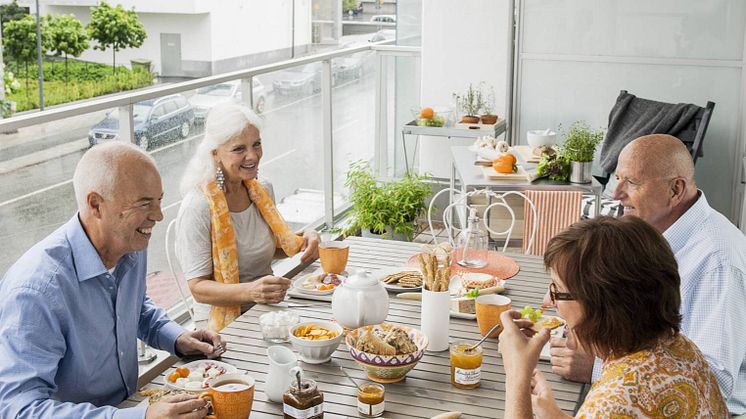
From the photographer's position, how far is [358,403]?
1998 mm

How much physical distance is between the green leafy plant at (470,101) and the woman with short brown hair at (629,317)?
455 cm

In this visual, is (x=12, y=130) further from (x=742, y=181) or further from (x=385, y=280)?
(x=742, y=181)

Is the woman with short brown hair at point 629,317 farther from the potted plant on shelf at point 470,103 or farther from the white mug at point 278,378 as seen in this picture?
the potted plant on shelf at point 470,103

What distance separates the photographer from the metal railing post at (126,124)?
3.45 m

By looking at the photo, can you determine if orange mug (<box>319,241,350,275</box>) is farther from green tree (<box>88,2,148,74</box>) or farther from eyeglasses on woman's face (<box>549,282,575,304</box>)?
green tree (<box>88,2,148,74</box>)

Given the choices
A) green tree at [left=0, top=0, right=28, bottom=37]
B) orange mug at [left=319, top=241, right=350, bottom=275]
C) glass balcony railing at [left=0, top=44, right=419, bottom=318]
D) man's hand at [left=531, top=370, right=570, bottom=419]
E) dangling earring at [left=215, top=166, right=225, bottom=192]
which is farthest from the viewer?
green tree at [left=0, top=0, right=28, bottom=37]

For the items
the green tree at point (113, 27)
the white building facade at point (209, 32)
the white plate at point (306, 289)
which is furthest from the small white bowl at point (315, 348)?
the green tree at point (113, 27)

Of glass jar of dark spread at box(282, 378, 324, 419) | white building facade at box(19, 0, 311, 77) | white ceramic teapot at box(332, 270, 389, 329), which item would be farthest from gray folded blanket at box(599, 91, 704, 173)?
white building facade at box(19, 0, 311, 77)

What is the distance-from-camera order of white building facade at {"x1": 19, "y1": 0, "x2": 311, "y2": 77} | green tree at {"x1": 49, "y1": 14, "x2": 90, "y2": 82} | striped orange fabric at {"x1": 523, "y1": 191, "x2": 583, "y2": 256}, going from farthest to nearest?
white building facade at {"x1": 19, "y1": 0, "x2": 311, "y2": 77}, green tree at {"x1": 49, "y1": 14, "x2": 90, "y2": 82}, striped orange fabric at {"x1": 523, "y1": 191, "x2": 583, "y2": 256}

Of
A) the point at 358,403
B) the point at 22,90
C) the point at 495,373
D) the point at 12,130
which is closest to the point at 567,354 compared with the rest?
the point at 495,373

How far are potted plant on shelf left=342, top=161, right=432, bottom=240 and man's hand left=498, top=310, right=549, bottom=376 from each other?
11.5 ft

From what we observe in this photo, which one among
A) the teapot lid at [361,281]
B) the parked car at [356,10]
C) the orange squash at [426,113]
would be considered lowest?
the teapot lid at [361,281]

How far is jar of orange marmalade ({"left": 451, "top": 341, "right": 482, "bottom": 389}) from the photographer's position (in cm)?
212

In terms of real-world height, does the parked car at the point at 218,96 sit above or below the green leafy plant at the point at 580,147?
above
